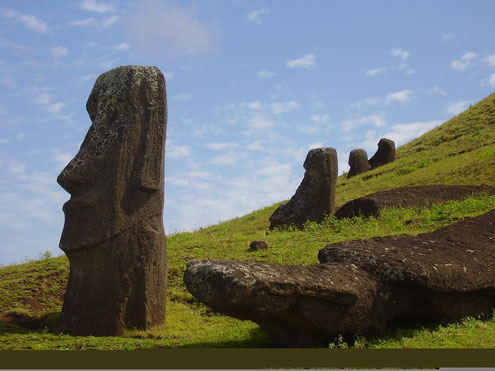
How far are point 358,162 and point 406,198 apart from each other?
17318 mm

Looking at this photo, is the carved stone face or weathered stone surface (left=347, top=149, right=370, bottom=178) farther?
weathered stone surface (left=347, top=149, right=370, bottom=178)

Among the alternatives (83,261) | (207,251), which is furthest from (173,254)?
(83,261)

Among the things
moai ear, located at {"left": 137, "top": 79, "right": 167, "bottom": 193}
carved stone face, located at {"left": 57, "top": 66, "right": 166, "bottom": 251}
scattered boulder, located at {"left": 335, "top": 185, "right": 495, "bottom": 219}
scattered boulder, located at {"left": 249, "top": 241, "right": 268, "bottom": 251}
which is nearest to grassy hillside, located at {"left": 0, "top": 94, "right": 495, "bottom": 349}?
scattered boulder, located at {"left": 249, "top": 241, "right": 268, "bottom": 251}

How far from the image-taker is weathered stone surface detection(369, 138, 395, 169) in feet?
132

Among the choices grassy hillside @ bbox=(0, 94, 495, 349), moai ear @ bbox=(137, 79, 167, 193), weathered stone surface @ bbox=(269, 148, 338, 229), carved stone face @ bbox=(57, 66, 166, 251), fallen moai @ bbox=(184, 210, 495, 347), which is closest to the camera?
fallen moai @ bbox=(184, 210, 495, 347)

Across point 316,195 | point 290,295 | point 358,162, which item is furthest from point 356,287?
point 358,162

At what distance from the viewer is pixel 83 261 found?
36.6 ft

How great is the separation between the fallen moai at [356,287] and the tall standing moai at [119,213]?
9.93ft

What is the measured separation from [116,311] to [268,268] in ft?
12.5

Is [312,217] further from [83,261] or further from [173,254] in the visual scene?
[83,261]

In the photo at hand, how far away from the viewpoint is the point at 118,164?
37.3ft

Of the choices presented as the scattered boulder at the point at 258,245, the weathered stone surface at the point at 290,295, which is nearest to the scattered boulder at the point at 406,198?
the scattered boulder at the point at 258,245

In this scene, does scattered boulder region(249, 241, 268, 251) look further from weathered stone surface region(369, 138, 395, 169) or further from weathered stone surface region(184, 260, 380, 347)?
weathered stone surface region(369, 138, 395, 169)

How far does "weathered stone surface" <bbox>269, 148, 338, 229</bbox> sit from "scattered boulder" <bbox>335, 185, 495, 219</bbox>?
0.71m
